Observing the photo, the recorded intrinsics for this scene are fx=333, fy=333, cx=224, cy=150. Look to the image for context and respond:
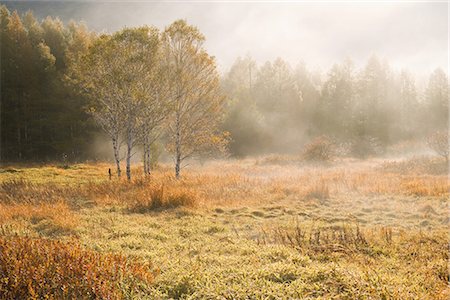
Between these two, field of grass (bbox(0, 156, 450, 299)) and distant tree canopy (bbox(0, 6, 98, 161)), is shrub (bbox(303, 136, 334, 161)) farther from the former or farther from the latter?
distant tree canopy (bbox(0, 6, 98, 161))

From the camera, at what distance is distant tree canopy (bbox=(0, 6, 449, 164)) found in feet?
67.3

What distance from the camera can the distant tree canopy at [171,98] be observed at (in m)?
20.5

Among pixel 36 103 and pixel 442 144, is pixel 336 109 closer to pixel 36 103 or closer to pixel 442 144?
pixel 442 144

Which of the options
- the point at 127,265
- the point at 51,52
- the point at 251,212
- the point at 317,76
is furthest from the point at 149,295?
the point at 317,76

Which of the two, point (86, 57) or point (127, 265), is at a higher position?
point (86, 57)

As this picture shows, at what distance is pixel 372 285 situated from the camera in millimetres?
4730

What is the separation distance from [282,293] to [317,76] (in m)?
75.7

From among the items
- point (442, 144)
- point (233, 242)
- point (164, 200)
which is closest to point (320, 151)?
point (442, 144)

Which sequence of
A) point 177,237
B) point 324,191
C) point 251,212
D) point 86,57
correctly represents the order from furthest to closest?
point 86,57, point 324,191, point 251,212, point 177,237

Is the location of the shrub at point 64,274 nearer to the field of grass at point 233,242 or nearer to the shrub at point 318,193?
the field of grass at point 233,242

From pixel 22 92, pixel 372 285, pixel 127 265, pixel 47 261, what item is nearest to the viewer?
pixel 372 285

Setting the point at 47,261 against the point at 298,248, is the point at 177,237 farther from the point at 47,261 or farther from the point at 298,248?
the point at 47,261

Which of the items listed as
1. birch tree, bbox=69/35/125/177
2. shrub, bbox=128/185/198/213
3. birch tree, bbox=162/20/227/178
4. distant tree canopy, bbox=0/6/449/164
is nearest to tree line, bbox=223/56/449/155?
distant tree canopy, bbox=0/6/449/164

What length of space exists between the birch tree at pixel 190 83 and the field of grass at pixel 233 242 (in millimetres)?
6981
